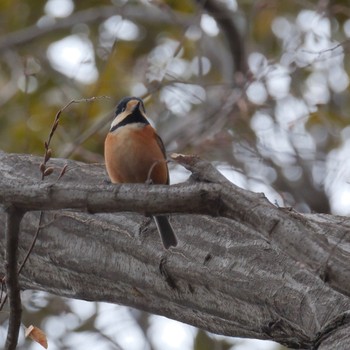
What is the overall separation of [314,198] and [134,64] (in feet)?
8.72

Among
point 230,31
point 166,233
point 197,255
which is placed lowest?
point 197,255

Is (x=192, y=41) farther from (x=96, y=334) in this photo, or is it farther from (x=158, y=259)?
(x=158, y=259)

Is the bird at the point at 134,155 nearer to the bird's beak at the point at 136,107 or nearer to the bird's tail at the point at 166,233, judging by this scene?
the bird's beak at the point at 136,107

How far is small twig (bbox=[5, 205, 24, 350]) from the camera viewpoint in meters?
2.91

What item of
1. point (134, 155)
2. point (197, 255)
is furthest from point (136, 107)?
point (197, 255)

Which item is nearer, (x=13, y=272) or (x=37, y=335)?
(x=13, y=272)

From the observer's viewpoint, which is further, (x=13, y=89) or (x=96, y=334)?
(x=13, y=89)

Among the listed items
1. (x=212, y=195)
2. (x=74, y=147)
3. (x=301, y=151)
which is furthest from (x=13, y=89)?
(x=212, y=195)

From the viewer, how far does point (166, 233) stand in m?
3.74

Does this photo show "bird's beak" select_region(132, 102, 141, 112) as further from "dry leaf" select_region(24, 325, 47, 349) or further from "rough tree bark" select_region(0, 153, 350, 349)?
"dry leaf" select_region(24, 325, 47, 349)

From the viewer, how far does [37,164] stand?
433cm

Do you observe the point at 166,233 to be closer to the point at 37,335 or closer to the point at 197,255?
the point at 197,255

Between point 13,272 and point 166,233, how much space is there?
91 cm

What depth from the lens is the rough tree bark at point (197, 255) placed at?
266 cm
